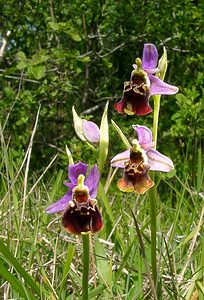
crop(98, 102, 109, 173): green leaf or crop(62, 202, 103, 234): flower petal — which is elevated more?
crop(98, 102, 109, 173): green leaf

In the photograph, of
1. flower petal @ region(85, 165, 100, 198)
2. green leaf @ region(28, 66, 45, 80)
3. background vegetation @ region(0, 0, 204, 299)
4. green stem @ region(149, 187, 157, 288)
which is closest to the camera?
flower petal @ region(85, 165, 100, 198)

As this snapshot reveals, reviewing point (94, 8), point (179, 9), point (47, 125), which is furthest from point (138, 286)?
point (47, 125)

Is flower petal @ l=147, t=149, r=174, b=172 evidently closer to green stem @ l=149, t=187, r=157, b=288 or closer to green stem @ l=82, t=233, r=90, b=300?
green stem @ l=149, t=187, r=157, b=288

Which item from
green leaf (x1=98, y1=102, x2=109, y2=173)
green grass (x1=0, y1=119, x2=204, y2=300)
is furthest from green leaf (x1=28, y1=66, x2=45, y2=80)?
green leaf (x1=98, y1=102, x2=109, y2=173)

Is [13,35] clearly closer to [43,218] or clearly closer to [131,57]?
[131,57]

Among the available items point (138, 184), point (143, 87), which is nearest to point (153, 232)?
point (138, 184)

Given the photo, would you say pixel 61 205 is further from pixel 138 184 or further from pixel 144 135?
pixel 144 135
